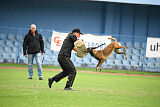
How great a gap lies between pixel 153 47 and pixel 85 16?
6.54 m

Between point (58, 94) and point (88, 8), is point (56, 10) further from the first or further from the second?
point (58, 94)

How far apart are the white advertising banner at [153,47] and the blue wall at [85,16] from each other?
137 inches

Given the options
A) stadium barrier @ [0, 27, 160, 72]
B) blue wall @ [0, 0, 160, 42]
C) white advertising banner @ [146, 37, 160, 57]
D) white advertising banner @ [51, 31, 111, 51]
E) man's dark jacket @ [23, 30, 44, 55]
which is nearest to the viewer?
man's dark jacket @ [23, 30, 44, 55]

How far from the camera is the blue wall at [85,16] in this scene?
25375mm

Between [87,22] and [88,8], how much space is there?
114 centimetres

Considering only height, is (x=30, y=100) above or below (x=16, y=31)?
below

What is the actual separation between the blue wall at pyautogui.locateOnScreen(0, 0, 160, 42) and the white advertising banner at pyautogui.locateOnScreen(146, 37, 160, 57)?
3491 millimetres

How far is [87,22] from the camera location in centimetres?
2592

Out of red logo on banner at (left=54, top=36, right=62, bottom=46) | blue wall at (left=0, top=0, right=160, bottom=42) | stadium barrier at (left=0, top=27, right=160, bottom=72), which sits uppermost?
blue wall at (left=0, top=0, right=160, bottom=42)

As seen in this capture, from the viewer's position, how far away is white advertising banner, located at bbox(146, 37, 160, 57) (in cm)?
2203

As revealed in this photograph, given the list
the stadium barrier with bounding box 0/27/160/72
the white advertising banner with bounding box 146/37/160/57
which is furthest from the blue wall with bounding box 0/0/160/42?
the white advertising banner with bounding box 146/37/160/57

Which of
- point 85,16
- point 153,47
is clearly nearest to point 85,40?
point 85,16

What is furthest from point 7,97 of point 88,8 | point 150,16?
point 150,16

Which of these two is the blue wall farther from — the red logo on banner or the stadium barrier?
the red logo on banner
